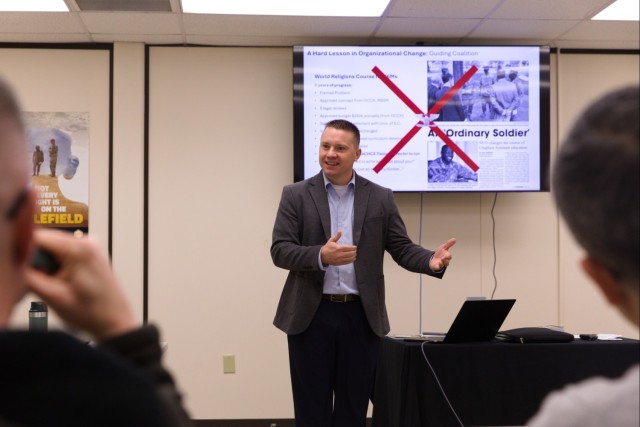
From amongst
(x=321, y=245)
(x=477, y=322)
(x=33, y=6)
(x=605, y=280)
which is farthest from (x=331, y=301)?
(x=605, y=280)

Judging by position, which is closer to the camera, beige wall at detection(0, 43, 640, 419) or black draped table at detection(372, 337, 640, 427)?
black draped table at detection(372, 337, 640, 427)

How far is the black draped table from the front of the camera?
323cm

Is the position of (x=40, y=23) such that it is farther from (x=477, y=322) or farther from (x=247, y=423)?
(x=477, y=322)

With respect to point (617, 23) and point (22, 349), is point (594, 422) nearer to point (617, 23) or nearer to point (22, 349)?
point (22, 349)

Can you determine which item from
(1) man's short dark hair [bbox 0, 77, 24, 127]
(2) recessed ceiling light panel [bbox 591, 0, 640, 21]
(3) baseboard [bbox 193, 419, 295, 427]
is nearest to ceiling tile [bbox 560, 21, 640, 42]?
(2) recessed ceiling light panel [bbox 591, 0, 640, 21]

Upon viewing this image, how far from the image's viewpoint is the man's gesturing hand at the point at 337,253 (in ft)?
10.9

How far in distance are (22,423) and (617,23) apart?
5.18 m

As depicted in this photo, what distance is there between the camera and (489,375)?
10.8 ft

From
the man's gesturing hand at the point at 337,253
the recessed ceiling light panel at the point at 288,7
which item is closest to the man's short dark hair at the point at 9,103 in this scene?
the man's gesturing hand at the point at 337,253

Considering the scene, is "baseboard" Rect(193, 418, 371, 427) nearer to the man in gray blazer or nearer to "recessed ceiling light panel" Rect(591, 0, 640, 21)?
the man in gray blazer

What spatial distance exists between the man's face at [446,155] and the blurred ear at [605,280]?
4.54 meters

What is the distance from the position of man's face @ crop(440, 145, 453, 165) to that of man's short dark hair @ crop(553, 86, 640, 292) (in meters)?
4.53

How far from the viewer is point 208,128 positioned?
544cm

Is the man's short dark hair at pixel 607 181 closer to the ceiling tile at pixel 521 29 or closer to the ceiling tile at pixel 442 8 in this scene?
the ceiling tile at pixel 442 8
